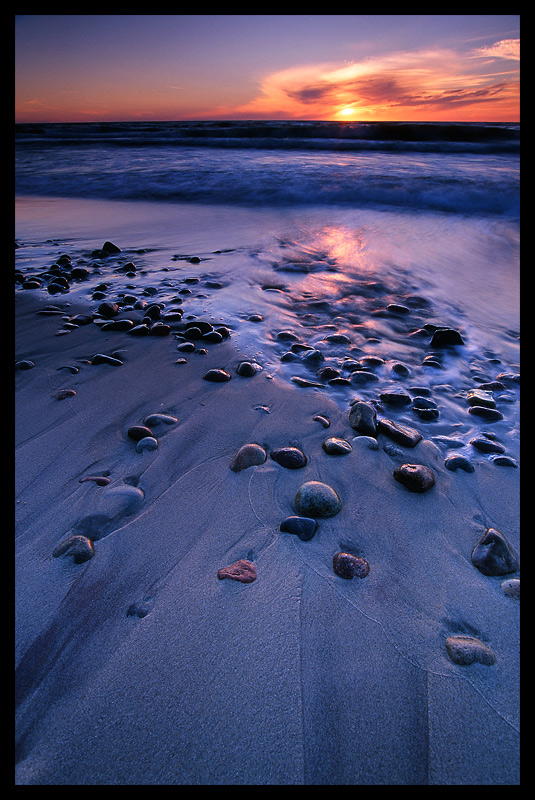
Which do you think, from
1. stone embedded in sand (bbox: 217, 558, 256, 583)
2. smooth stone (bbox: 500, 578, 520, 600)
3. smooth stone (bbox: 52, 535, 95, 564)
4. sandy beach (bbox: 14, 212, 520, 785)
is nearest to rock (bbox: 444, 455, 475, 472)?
sandy beach (bbox: 14, 212, 520, 785)

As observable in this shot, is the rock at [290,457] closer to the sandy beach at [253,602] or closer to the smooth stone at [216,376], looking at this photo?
the sandy beach at [253,602]

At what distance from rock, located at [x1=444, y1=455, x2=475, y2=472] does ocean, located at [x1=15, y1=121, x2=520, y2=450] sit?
12.3 inches

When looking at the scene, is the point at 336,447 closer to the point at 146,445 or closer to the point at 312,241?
the point at 146,445

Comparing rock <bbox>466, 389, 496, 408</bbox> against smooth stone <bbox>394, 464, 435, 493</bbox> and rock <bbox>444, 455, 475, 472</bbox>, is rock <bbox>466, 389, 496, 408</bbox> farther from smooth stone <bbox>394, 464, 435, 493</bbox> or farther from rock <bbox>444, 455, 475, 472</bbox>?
smooth stone <bbox>394, 464, 435, 493</bbox>

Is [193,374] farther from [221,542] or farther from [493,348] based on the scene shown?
[493,348]

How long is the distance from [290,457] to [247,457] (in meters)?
0.18

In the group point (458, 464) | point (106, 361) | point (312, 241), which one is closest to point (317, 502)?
point (458, 464)

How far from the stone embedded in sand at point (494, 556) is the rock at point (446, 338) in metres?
1.78

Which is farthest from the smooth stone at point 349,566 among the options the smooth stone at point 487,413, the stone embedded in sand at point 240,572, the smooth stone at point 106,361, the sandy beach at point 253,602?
the smooth stone at point 106,361

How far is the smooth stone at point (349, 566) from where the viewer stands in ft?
3.92

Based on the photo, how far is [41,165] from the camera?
12609mm

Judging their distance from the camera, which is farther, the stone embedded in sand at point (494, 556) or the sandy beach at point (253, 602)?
the stone embedded in sand at point (494, 556)

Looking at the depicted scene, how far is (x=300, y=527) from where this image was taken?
51.8 inches
